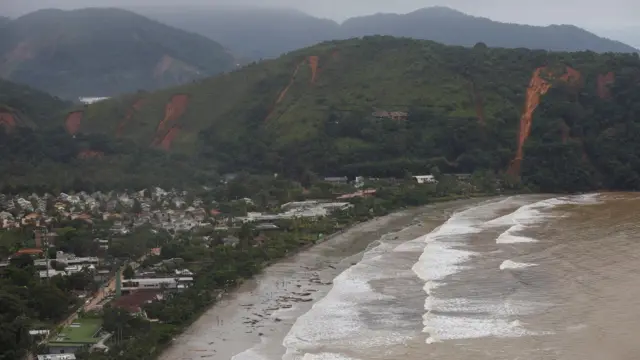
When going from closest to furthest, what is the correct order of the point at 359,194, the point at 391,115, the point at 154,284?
the point at 154,284, the point at 359,194, the point at 391,115

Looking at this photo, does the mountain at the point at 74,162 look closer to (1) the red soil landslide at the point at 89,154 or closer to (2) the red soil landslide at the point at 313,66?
(1) the red soil landslide at the point at 89,154

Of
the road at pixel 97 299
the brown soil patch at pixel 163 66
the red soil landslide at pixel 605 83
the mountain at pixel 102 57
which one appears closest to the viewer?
the road at pixel 97 299

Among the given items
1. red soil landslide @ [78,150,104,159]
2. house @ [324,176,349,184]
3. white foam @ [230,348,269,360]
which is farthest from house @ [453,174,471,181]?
white foam @ [230,348,269,360]

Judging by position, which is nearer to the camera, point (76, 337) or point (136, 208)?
point (76, 337)

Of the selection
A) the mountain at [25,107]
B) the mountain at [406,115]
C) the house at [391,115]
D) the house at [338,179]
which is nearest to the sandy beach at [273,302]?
the house at [338,179]

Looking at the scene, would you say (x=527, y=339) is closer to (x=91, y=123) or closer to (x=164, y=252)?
(x=164, y=252)

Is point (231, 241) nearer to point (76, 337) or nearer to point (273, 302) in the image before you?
point (273, 302)

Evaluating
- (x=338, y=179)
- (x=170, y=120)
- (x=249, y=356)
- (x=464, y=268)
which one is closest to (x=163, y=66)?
(x=170, y=120)
